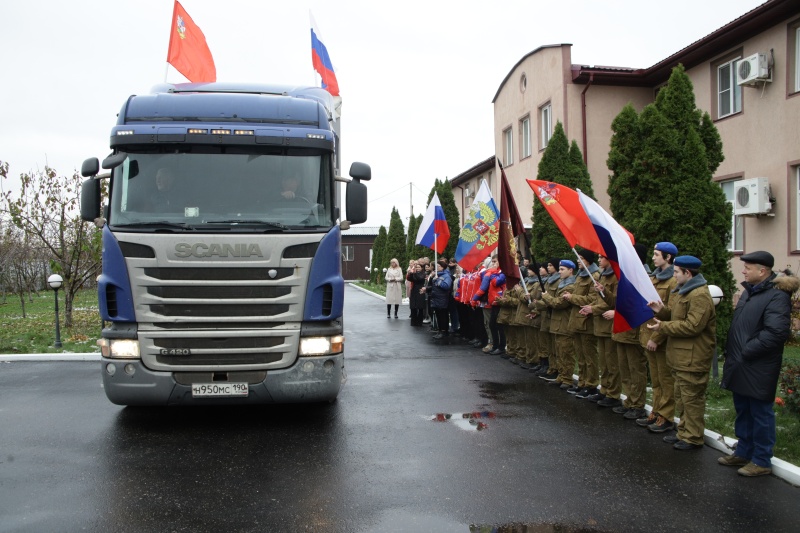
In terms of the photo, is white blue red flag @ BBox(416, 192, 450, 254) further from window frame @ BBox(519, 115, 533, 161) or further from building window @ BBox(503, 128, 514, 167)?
building window @ BBox(503, 128, 514, 167)

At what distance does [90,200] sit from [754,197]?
1256 cm

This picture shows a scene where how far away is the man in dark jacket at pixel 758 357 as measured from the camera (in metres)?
5.61

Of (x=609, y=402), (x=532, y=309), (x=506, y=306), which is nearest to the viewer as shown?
(x=609, y=402)

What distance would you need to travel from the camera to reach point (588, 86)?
19562mm

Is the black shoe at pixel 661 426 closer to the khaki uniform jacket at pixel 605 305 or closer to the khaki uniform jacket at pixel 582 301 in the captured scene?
the khaki uniform jacket at pixel 605 305

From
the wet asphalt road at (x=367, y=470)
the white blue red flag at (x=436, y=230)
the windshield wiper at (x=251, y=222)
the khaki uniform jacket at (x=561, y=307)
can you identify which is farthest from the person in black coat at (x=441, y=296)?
the windshield wiper at (x=251, y=222)

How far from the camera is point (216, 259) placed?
6.59 m

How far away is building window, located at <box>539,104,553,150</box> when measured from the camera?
70.0 ft

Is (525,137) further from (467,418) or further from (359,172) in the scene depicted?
(467,418)

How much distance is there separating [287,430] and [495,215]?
702 cm

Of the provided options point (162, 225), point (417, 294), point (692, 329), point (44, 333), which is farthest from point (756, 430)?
point (44, 333)

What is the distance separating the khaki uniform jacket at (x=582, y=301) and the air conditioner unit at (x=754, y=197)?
690cm

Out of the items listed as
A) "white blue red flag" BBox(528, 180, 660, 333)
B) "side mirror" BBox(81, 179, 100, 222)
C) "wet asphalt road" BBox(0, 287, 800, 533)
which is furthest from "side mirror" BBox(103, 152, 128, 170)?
"white blue red flag" BBox(528, 180, 660, 333)

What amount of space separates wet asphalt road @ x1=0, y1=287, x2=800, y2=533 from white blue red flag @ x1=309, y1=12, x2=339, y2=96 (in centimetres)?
663
